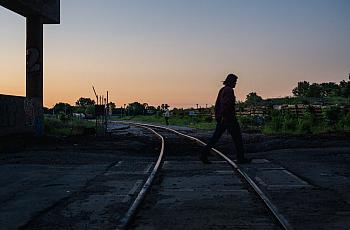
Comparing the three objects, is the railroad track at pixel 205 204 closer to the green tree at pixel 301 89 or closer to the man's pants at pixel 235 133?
the man's pants at pixel 235 133

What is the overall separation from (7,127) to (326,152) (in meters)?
14.7

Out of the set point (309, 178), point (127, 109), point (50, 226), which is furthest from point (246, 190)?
point (127, 109)

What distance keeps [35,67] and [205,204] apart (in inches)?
914

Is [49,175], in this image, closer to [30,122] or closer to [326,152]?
[326,152]

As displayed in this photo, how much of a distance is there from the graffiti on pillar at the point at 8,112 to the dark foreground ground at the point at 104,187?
8.22 meters

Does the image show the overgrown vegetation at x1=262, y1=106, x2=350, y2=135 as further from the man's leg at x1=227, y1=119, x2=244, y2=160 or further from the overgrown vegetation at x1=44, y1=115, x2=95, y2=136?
the man's leg at x1=227, y1=119, x2=244, y2=160

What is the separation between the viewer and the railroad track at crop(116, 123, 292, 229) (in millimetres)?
6375

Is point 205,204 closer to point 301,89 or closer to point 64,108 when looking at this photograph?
Result: point 64,108

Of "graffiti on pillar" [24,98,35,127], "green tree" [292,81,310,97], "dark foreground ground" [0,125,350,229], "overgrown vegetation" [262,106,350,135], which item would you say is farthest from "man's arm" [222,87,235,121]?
"green tree" [292,81,310,97]

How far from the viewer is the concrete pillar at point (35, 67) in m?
28.7

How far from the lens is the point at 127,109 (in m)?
116

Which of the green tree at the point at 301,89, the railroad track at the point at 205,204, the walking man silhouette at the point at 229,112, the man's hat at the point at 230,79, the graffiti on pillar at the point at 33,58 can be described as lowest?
the railroad track at the point at 205,204

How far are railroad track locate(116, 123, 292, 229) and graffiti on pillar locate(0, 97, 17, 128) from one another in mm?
14386

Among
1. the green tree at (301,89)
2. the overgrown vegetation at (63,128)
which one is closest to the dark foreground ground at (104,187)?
the overgrown vegetation at (63,128)
